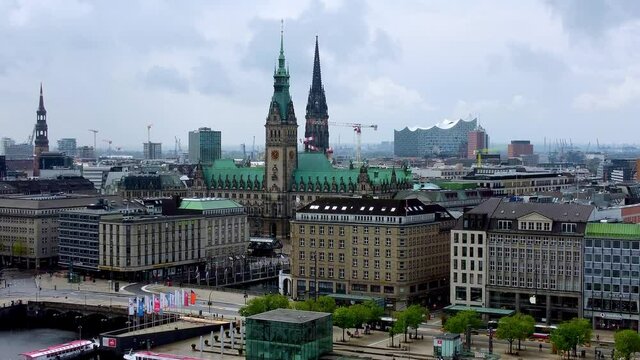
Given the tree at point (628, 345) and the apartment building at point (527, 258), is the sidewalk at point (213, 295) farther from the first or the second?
the tree at point (628, 345)

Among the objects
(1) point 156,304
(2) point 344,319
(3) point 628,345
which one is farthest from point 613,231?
(1) point 156,304

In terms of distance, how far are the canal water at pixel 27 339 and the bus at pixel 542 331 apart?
56.7 m

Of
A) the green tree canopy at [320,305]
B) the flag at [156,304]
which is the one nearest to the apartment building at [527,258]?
the green tree canopy at [320,305]

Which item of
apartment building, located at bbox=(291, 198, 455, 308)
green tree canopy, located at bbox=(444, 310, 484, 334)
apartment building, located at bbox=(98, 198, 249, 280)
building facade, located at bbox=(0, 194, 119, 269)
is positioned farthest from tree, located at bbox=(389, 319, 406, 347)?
building facade, located at bbox=(0, 194, 119, 269)

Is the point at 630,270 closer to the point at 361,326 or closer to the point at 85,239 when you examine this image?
the point at 361,326

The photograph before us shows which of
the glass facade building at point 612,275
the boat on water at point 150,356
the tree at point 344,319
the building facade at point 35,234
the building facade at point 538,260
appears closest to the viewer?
the boat on water at point 150,356

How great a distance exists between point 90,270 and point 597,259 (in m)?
87.9

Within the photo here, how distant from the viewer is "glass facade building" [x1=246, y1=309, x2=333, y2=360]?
10706 cm

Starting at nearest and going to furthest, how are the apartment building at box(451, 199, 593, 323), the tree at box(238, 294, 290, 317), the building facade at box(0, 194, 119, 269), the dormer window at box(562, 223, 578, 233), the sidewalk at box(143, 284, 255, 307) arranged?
1. the tree at box(238, 294, 290, 317)
2. the apartment building at box(451, 199, 593, 323)
3. the dormer window at box(562, 223, 578, 233)
4. the sidewalk at box(143, 284, 255, 307)
5. the building facade at box(0, 194, 119, 269)

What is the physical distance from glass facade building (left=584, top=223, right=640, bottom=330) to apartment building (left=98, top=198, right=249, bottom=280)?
2962 inches

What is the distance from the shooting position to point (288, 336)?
107m

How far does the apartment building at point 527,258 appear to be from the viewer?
5212 inches

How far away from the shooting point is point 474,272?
453 ft

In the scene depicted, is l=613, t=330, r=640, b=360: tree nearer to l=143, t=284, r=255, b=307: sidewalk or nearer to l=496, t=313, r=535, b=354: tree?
l=496, t=313, r=535, b=354: tree
